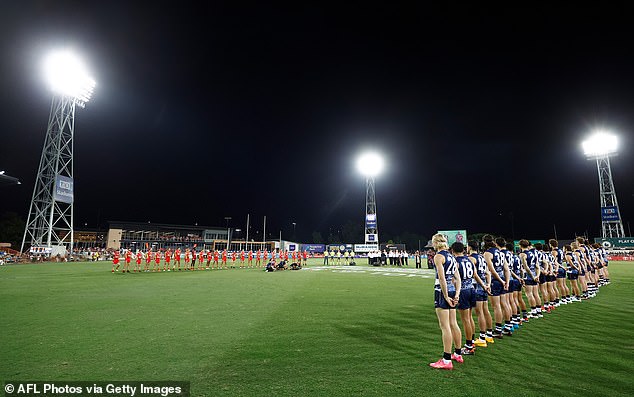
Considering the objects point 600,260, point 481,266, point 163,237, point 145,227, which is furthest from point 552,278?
point 145,227

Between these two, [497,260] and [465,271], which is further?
[497,260]

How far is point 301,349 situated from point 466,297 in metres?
3.37

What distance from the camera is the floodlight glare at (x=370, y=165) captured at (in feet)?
157

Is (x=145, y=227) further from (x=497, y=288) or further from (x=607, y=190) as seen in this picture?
(x=607, y=190)

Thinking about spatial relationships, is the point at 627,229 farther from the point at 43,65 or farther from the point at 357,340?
the point at 43,65

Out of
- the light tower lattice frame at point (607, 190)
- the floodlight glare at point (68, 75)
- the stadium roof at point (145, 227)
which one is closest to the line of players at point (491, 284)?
the floodlight glare at point (68, 75)

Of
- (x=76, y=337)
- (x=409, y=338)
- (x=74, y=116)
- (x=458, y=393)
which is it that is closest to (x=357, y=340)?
(x=409, y=338)

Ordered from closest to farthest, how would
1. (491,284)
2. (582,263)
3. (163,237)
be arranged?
(491,284) < (582,263) < (163,237)

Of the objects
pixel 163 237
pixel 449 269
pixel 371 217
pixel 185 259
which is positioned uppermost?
pixel 371 217

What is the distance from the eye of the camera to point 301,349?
5.65 metres

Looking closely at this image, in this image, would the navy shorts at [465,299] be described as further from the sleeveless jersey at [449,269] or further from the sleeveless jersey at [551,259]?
the sleeveless jersey at [551,259]

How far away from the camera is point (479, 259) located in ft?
21.9

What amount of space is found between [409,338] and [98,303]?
10408 mm

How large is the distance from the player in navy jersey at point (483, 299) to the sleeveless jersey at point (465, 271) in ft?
1.88
